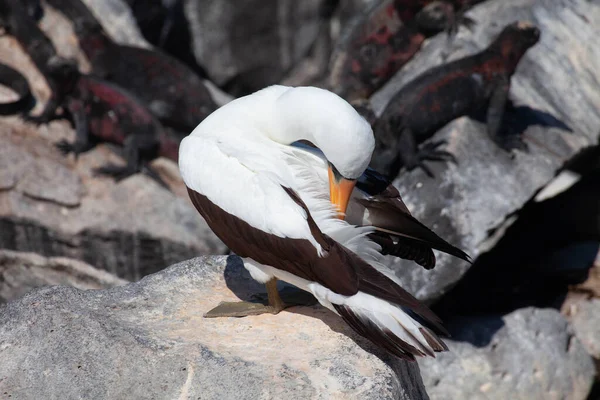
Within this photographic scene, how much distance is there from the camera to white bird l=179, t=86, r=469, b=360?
14.0 ft

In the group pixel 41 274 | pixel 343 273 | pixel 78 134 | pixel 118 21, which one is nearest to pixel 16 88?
pixel 78 134

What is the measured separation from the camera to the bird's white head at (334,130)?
14.1 ft

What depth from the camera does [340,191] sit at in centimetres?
448

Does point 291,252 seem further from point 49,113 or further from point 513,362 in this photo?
point 49,113

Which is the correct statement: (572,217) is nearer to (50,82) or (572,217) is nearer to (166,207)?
(166,207)

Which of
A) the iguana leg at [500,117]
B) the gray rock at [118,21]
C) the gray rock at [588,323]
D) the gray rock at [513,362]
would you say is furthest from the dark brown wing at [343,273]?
the gray rock at [118,21]

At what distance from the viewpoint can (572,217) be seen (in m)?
9.65

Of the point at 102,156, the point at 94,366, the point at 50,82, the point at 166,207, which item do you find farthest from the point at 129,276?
the point at 94,366

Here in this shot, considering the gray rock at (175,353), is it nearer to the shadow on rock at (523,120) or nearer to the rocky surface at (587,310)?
the rocky surface at (587,310)

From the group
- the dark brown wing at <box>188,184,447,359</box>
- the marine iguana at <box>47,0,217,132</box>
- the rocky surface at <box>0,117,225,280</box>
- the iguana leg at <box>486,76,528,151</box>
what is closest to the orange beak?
the dark brown wing at <box>188,184,447,359</box>

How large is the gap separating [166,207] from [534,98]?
13.9 feet

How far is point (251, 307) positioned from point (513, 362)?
3620 millimetres

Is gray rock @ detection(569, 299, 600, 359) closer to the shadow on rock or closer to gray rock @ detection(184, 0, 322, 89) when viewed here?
the shadow on rock

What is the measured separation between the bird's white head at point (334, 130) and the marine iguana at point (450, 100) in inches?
163
